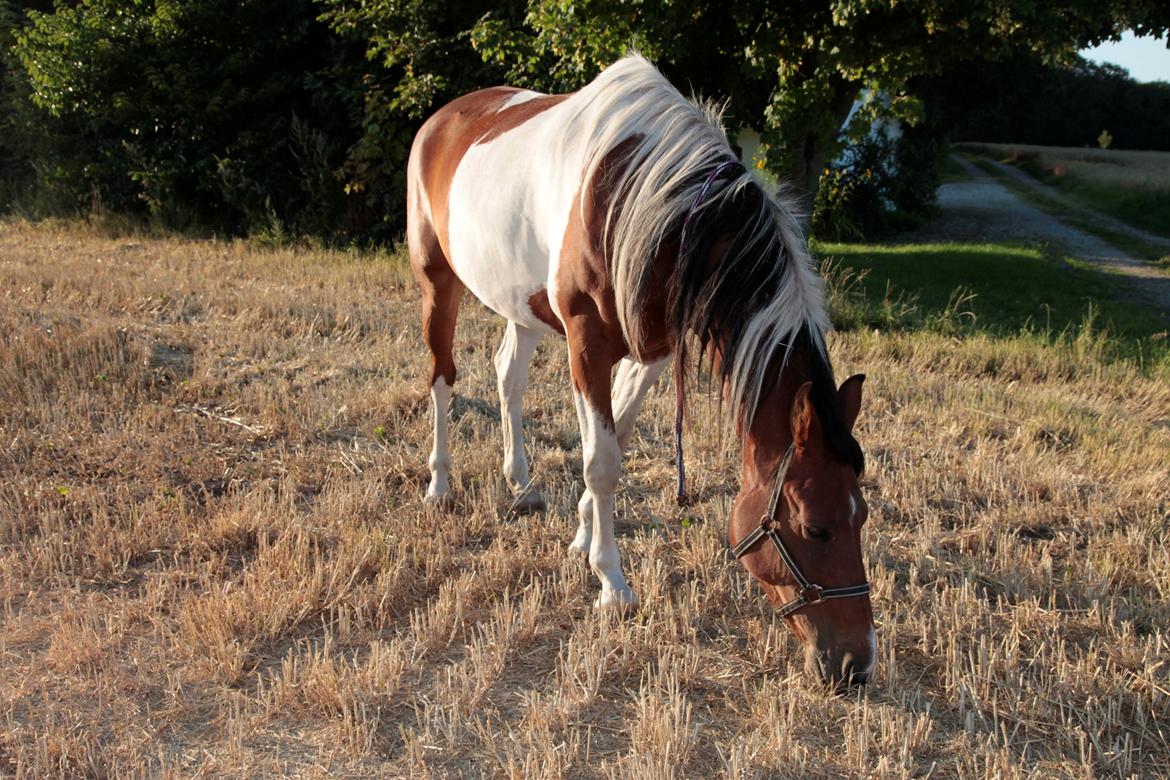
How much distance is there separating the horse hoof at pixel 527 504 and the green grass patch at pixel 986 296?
4.76m

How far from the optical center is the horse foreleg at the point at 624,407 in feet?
12.8

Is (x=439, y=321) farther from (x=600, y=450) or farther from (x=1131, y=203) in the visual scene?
(x=1131, y=203)

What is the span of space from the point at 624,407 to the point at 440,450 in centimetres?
125

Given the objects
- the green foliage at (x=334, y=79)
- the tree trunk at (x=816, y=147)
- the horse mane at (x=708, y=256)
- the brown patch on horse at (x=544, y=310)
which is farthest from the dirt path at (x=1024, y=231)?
the horse mane at (x=708, y=256)

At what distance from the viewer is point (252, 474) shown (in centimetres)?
486

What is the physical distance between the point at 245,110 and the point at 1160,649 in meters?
13.7

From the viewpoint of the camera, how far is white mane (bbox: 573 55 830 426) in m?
2.86

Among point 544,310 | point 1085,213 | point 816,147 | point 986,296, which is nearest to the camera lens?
point 544,310

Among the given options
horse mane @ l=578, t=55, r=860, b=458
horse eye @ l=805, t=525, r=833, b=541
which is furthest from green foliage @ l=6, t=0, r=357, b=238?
horse eye @ l=805, t=525, r=833, b=541

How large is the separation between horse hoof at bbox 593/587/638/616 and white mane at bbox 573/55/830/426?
1.01 metres

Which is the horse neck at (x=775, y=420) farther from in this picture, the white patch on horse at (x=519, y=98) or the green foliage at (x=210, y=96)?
the green foliage at (x=210, y=96)

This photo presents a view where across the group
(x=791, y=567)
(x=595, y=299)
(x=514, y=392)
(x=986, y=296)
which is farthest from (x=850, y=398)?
(x=986, y=296)

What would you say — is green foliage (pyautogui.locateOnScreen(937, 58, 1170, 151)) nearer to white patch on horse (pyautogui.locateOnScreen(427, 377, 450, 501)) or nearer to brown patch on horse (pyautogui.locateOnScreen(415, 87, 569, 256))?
brown patch on horse (pyautogui.locateOnScreen(415, 87, 569, 256))

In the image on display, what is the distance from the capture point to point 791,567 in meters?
2.82
